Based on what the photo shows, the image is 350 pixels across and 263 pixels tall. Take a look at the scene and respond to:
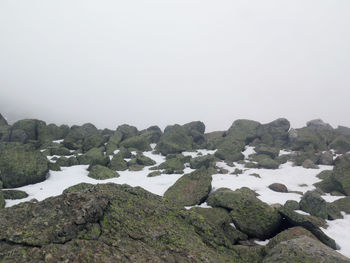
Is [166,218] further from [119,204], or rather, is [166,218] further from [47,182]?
[47,182]

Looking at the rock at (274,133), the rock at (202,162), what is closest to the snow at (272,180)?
the rock at (202,162)

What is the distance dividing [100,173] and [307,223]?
17703mm

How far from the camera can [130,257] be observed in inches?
254

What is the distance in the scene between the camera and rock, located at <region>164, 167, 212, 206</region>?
15266mm

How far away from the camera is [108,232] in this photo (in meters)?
7.27

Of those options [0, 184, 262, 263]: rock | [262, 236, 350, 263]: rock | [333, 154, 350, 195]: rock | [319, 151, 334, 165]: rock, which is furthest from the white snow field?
[0, 184, 262, 263]: rock

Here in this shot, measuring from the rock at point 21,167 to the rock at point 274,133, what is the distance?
34.4 m

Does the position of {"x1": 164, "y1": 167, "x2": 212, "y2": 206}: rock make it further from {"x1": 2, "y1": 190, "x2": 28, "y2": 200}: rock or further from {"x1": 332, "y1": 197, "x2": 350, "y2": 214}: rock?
{"x1": 2, "y1": 190, "x2": 28, "y2": 200}: rock

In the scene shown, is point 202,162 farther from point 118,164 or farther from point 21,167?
point 21,167

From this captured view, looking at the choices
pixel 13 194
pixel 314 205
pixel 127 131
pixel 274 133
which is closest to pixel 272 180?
pixel 314 205

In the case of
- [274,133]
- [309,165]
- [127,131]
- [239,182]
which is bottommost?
[309,165]

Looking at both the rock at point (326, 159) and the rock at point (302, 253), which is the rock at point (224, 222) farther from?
the rock at point (326, 159)

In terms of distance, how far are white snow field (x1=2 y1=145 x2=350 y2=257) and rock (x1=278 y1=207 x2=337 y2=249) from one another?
755mm

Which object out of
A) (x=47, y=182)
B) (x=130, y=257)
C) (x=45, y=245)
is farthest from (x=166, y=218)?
(x=47, y=182)
